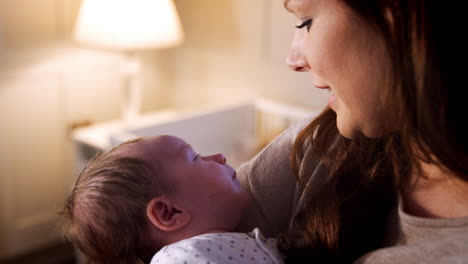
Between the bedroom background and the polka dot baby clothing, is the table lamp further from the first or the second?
the polka dot baby clothing

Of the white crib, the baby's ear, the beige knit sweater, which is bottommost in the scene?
the white crib

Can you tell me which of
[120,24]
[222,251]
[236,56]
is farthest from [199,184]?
[236,56]

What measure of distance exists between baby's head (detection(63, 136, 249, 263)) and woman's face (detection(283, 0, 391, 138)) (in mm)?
288

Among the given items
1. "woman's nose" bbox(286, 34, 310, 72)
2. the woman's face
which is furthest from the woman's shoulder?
"woman's nose" bbox(286, 34, 310, 72)

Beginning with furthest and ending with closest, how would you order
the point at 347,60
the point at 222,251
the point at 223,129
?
the point at 223,129
the point at 222,251
the point at 347,60

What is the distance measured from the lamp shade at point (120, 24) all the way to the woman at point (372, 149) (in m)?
1.49

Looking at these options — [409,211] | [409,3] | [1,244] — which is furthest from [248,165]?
[1,244]

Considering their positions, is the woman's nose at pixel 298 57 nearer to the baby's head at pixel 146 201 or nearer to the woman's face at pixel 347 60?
the woman's face at pixel 347 60

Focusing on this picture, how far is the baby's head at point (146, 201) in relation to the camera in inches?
39.3

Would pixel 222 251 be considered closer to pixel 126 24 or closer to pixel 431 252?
pixel 431 252

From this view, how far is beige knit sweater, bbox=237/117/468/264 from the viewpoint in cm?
78

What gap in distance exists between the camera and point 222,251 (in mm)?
896

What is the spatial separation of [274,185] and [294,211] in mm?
51

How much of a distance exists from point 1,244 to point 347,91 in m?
2.29
